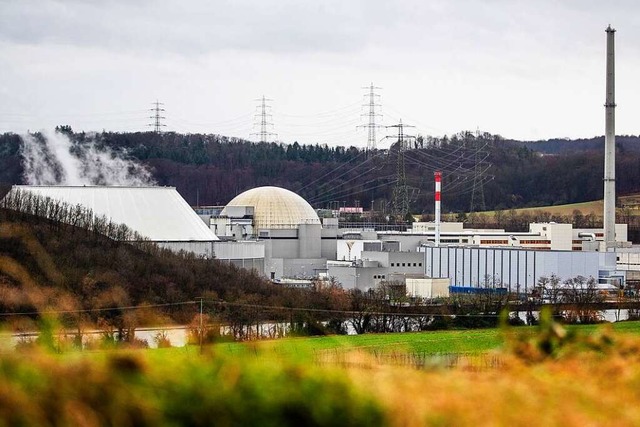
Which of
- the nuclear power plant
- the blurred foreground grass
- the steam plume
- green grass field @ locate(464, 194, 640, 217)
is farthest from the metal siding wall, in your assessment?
green grass field @ locate(464, 194, 640, 217)

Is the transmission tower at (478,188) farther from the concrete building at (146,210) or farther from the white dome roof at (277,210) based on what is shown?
the concrete building at (146,210)

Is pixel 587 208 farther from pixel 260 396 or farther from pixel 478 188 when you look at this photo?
pixel 260 396

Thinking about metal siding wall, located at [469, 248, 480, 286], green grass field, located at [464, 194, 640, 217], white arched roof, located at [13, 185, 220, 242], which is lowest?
metal siding wall, located at [469, 248, 480, 286]

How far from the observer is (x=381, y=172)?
97.8 m

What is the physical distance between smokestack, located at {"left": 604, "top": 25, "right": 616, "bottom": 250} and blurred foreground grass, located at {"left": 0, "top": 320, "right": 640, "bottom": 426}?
159ft

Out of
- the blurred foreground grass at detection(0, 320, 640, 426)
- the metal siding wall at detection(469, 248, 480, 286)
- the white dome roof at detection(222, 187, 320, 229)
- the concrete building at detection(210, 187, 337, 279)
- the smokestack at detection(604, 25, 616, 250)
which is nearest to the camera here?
the blurred foreground grass at detection(0, 320, 640, 426)

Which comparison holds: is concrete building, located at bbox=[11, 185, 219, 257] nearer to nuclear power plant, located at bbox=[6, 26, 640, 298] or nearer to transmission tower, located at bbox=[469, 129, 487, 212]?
nuclear power plant, located at bbox=[6, 26, 640, 298]

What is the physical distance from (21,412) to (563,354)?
162 centimetres

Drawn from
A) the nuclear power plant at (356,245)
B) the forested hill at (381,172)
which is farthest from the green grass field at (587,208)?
the nuclear power plant at (356,245)

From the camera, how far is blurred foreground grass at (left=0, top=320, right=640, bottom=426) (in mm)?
2523

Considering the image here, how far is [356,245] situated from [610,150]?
1154cm

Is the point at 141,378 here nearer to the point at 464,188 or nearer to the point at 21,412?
the point at 21,412

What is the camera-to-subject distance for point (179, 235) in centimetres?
3912

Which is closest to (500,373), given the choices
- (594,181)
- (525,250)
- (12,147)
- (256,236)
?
(525,250)
